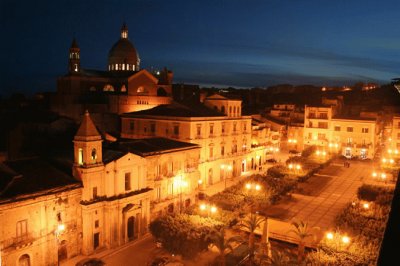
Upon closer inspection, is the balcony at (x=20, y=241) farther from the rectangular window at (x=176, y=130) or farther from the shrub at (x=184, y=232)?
the rectangular window at (x=176, y=130)

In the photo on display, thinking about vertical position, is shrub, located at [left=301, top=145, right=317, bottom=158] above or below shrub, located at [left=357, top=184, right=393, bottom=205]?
above

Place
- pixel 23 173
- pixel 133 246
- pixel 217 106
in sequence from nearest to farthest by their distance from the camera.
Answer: pixel 23 173, pixel 133 246, pixel 217 106

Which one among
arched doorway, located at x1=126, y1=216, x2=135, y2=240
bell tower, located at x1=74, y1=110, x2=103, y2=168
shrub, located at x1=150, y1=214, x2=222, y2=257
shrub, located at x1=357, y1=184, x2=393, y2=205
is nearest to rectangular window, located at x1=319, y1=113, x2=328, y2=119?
shrub, located at x1=357, y1=184, x2=393, y2=205

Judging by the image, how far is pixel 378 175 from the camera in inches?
2250

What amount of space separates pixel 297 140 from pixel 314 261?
59807 mm

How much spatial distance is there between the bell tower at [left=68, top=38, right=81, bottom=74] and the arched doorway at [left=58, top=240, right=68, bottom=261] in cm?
4193

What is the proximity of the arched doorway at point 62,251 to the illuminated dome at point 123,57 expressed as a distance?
5088cm

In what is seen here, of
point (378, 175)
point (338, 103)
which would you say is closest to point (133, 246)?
point (378, 175)

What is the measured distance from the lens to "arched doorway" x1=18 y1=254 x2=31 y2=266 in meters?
27.4

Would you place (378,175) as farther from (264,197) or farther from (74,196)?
(74,196)

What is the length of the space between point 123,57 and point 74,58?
1225 cm

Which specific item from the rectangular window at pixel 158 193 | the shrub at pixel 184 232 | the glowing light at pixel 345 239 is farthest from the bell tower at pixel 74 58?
the glowing light at pixel 345 239

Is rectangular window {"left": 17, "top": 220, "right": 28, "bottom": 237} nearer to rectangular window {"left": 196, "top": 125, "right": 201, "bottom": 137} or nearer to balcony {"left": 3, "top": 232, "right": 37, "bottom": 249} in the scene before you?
balcony {"left": 3, "top": 232, "right": 37, "bottom": 249}

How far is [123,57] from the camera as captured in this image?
252 ft
